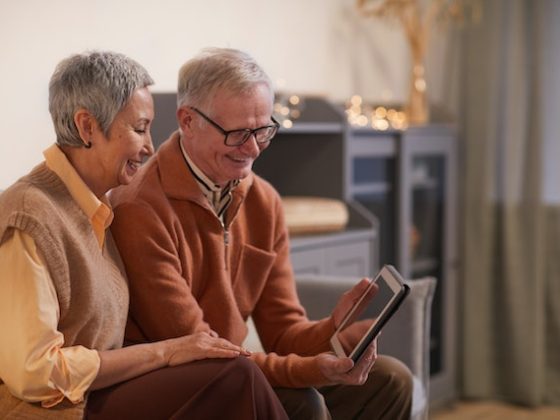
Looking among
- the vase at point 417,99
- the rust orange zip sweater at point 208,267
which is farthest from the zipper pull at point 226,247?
the vase at point 417,99

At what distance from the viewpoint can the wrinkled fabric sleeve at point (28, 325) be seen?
1472 mm

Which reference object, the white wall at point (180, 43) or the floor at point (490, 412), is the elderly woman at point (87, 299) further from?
the floor at point (490, 412)

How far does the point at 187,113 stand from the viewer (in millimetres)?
1886

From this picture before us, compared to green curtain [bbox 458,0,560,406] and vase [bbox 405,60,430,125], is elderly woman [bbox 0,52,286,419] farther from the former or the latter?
green curtain [bbox 458,0,560,406]

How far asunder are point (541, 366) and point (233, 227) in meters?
2.56

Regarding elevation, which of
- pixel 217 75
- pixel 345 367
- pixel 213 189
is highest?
pixel 217 75

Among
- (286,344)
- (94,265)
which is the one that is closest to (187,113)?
(94,265)

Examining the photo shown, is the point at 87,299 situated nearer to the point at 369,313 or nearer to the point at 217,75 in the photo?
the point at 217,75

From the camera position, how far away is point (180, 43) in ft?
10.2

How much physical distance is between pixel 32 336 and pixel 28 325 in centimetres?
2

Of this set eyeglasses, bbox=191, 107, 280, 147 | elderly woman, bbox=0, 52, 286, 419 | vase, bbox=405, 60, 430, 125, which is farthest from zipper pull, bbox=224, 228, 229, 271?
vase, bbox=405, 60, 430, 125

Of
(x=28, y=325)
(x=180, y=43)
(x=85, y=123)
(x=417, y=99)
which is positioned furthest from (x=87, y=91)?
(x=417, y=99)

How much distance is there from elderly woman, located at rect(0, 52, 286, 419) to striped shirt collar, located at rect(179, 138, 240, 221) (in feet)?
0.73

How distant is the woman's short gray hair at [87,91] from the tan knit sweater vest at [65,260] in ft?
0.26
